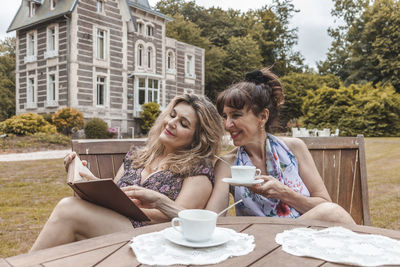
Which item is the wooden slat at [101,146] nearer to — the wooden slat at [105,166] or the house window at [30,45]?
the wooden slat at [105,166]

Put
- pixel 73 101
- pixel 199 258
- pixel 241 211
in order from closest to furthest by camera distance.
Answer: pixel 199 258 < pixel 241 211 < pixel 73 101

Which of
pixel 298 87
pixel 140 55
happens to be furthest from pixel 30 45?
pixel 298 87

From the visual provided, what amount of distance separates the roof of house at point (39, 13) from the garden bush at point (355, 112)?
1398 cm

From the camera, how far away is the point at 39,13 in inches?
702

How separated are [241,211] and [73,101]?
15.6 m

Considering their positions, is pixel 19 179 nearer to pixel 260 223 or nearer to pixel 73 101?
pixel 260 223

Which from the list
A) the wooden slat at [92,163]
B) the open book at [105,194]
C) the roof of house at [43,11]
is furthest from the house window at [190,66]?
the open book at [105,194]

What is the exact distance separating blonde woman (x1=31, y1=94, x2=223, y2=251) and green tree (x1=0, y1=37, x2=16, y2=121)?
92.7ft

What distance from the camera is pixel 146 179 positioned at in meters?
2.26

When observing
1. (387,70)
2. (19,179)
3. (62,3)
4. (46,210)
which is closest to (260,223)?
(46,210)

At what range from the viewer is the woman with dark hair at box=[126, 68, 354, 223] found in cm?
210

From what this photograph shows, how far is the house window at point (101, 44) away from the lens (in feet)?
58.6

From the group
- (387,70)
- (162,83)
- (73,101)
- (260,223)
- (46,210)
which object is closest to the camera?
(260,223)

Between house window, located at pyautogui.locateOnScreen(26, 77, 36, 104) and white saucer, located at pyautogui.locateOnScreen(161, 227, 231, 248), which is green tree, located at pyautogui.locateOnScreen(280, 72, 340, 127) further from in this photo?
white saucer, located at pyautogui.locateOnScreen(161, 227, 231, 248)
